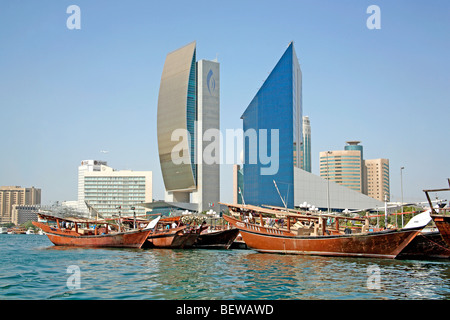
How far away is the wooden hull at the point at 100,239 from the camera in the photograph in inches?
1608

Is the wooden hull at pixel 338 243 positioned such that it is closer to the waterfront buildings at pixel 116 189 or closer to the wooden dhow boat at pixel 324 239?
the wooden dhow boat at pixel 324 239

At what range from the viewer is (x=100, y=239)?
43.0 m

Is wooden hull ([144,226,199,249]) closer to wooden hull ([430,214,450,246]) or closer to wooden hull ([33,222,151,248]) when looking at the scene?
wooden hull ([33,222,151,248])

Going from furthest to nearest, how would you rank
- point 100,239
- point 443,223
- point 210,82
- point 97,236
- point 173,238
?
1. point 210,82
2. point 97,236
3. point 100,239
4. point 173,238
5. point 443,223

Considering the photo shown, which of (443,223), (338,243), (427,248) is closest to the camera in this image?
(443,223)

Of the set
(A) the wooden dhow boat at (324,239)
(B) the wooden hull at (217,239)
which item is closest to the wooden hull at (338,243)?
(A) the wooden dhow boat at (324,239)

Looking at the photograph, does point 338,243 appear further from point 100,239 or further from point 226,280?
point 100,239

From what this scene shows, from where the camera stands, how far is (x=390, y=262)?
91.4 ft

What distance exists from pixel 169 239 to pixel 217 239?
6.08m

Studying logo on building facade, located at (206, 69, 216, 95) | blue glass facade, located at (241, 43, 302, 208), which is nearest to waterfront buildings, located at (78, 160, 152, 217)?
logo on building facade, located at (206, 69, 216, 95)

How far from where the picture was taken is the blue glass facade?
388 ft

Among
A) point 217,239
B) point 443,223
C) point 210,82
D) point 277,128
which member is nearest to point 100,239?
point 217,239

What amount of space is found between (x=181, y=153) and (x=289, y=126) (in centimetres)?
3624
